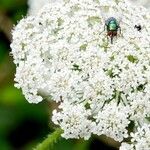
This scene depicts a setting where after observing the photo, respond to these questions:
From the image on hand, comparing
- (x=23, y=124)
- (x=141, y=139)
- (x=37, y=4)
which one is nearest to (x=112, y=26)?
(x=141, y=139)

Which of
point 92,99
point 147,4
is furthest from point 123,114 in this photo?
point 147,4

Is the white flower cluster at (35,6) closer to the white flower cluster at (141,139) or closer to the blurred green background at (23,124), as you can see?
the blurred green background at (23,124)

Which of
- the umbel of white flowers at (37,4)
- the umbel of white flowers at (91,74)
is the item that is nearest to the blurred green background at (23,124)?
the umbel of white flowers at (37,4)

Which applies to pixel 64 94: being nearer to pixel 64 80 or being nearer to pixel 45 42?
pixel 64 80

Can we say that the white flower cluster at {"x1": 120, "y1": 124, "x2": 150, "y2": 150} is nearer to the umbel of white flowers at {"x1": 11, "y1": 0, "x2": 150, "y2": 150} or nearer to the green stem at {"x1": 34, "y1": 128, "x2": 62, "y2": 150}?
the umbel of white flowers at {"x1": 11, "y1": 0, "x2": 150, "y2": 150}

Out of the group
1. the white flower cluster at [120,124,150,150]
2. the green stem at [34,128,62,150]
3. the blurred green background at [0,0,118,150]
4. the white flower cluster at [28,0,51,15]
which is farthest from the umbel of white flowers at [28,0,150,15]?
the white flower cluster at [120,124,150,150]

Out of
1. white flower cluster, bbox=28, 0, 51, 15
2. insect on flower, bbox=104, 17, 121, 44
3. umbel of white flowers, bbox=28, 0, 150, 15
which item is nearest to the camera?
insect on flower, bbox=104, 17, 121, 44
